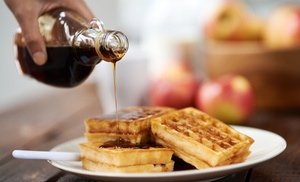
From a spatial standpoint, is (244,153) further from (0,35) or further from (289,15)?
(0,35)

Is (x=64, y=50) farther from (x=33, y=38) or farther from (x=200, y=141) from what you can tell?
(x=200, y=141)

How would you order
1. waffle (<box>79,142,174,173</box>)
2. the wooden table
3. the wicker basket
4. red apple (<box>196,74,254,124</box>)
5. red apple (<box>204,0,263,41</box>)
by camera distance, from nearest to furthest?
waffle (<box>79,142,174,173</box>), the wooden table, red apple (<box>196,74,254,124</box>), the wicker basket, red apple (<box>204,0,263,41</box>)

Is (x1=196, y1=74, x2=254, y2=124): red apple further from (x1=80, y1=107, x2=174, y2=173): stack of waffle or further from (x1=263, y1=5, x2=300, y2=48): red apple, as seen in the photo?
(x1=80, y1=107, x2=174, y2=173): stack of waffle

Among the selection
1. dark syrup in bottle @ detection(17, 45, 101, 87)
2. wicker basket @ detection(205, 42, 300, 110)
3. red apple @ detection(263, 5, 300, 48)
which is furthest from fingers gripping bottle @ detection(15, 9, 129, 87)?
red apple @ detection(263, 5, 300, 48)

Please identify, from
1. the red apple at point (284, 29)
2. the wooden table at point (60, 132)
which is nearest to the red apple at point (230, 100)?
the wooden table at point (60, 132)

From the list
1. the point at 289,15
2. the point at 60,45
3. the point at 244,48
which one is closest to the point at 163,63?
the point at 244,48

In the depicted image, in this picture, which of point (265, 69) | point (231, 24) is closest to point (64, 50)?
point (265, 69)

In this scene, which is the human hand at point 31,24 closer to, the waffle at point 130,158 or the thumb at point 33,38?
the thumb at point 33,38
